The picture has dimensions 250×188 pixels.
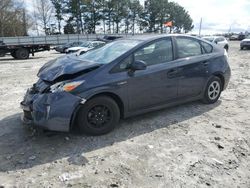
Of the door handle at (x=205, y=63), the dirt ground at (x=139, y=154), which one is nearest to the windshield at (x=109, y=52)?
the dirt ground at (x=139, y=154)

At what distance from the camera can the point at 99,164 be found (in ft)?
11.0

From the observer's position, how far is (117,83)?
13.3 feet

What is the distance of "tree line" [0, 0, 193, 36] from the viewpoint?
4797cm

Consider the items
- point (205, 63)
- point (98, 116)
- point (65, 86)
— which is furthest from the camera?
point (205, 63)

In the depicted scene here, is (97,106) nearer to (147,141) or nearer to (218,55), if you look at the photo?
(147,141)

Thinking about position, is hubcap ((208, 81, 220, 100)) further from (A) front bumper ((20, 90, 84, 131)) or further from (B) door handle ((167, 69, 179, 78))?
(A) front bumper ((20, 90, 84, 131))

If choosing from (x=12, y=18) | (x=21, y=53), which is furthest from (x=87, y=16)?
(x=21, y=53)

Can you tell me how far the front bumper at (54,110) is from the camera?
367 cm

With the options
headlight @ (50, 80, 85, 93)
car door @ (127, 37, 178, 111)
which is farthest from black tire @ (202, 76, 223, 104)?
headlight @ (50, 80, 85, 93)

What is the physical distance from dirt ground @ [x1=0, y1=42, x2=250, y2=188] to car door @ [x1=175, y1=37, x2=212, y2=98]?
51 cm

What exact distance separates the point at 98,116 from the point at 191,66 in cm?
215

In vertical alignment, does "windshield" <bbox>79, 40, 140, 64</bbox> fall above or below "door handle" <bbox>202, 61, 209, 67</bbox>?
above

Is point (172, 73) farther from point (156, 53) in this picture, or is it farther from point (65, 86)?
point (65, 86)

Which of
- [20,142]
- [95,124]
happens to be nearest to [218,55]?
[95,124]
